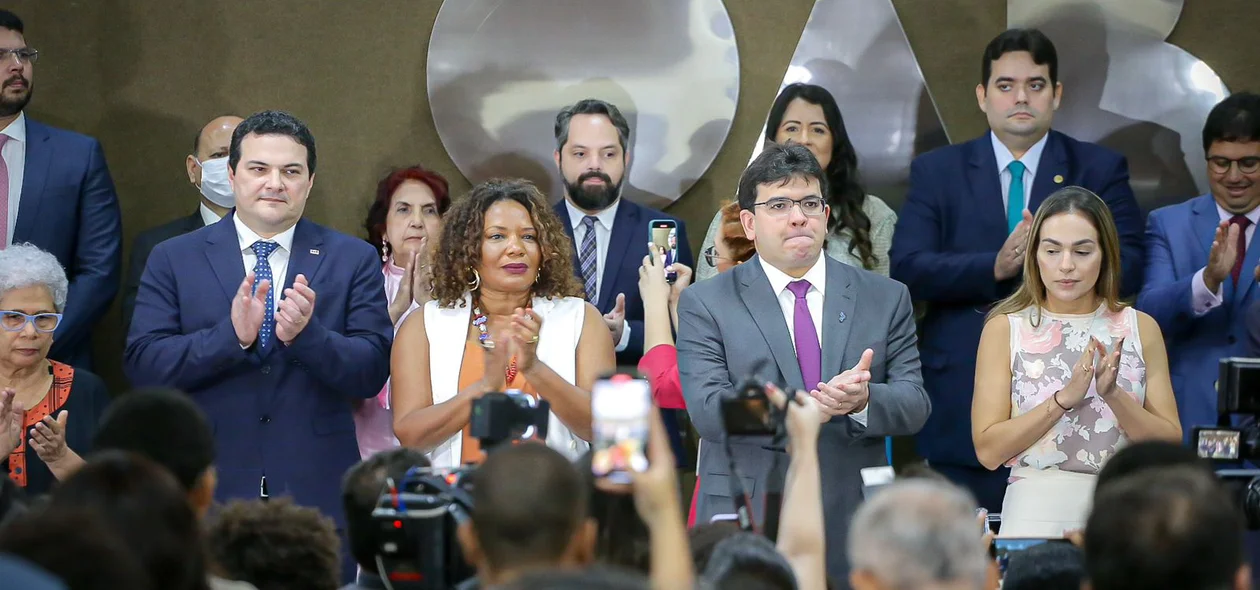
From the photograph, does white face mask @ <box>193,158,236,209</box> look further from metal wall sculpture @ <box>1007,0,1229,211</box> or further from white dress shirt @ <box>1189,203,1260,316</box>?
white dress shirt @ <box>1189,203,1260,316</box>

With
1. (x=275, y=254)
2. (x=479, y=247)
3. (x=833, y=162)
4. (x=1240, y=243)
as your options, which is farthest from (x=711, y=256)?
(x=1240, y=243)

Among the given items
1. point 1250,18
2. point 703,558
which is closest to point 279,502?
point 703,558

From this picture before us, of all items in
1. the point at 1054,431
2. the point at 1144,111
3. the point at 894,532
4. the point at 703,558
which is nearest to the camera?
the point at 894,532

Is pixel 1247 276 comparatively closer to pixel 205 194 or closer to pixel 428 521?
pixel 428 521

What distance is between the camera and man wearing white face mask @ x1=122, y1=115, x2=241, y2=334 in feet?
17.7

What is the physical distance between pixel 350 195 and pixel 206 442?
340 centimetres

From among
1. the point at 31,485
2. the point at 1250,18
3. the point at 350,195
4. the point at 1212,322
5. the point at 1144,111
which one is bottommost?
the point at 31,485

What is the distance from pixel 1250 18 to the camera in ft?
19.4

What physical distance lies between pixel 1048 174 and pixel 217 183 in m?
2.86

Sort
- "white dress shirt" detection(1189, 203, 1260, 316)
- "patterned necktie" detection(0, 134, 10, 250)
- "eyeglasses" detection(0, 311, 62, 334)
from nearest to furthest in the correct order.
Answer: "eyeglasses" detection(0, 311, 62, 334) < "white dress shirt" detection(1189, 203, 1260, 316) < "patterned necktie" detection(0, 134, 10, 250)

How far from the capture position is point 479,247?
4.32 metres

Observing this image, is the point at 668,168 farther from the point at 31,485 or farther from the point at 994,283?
the point at 31,485

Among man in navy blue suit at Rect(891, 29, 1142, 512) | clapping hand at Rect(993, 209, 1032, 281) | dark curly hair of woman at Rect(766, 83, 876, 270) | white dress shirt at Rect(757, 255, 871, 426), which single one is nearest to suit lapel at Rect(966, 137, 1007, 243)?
man in navy blue suit at Rect(891, 29, 1142, 512)

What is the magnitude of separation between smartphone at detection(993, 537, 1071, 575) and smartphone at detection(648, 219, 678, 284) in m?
1.78
